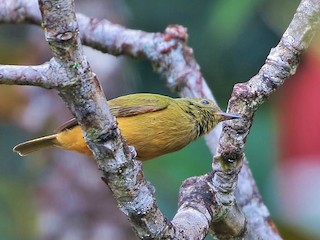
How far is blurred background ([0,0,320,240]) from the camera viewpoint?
565 centimetres

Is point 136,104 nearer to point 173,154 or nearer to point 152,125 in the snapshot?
point 152,125

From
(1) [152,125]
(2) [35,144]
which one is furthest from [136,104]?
(2) [35,144]

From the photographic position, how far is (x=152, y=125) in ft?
14.0

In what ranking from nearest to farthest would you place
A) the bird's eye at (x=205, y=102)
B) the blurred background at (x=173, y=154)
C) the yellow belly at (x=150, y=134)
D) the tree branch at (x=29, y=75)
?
the tree branch at (x=29, y=75) → the yellow belly at (x=150, y=134) → the bird's eye at (x=205, y=102) → the blurred background at (x=173, y=154)

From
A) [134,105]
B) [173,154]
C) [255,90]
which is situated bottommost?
[173,154]

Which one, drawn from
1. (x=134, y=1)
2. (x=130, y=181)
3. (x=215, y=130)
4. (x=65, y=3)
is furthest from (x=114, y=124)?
(x=134, y=1)

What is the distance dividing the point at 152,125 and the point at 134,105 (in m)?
0.13

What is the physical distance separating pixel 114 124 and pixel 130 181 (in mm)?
215

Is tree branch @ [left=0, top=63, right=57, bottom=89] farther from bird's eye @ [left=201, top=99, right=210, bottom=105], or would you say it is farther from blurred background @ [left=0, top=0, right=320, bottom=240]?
blurred background @ [left=0, top=0, right=320, bottom=240]

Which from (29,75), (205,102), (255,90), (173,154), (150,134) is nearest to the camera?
(29,75)

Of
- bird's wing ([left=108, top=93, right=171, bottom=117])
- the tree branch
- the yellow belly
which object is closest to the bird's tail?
the yellow belly

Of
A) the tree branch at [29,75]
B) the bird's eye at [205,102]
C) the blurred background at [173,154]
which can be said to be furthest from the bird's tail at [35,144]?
the tree branch at [29,75]

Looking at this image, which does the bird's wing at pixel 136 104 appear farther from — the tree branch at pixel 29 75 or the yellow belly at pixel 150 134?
the tree branch at pixel 29 75

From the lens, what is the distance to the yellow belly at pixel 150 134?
4.13 m
